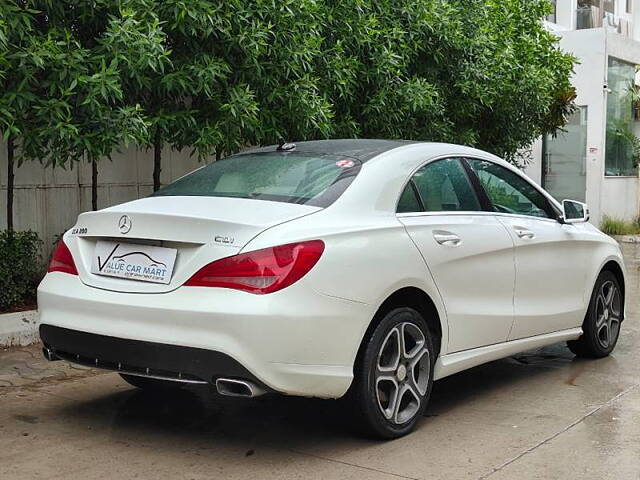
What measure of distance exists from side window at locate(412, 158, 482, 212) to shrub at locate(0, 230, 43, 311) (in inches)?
159

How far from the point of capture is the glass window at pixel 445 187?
5258mm

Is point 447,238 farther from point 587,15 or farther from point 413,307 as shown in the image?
point 587,15

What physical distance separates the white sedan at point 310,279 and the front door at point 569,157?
51.5 feet

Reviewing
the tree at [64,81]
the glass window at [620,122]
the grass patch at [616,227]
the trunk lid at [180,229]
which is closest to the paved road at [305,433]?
the trunk lid at [180,229]

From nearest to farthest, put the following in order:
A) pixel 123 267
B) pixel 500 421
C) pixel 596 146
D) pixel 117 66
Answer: pixel 123 267
pixel 500 421
pixel 117 66
pixel 596 146

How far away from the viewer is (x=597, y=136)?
68.1 feet

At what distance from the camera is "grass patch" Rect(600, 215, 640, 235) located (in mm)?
20422

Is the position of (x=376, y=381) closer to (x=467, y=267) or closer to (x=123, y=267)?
(x=467, y=267)

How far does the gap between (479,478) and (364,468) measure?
1.73 feet

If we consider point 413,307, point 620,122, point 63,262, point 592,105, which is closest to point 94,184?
point 63,262

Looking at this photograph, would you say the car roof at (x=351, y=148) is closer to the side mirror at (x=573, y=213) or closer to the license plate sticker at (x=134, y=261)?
the license plate sticker at (x=134, y=261)

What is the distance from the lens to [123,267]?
4516 millimetres

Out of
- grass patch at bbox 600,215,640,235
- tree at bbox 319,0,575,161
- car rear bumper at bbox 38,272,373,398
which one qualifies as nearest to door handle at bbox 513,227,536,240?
car rear bumper at bbox 38,272,373,398

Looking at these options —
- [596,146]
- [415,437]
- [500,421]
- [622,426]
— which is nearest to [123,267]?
[415,437]
